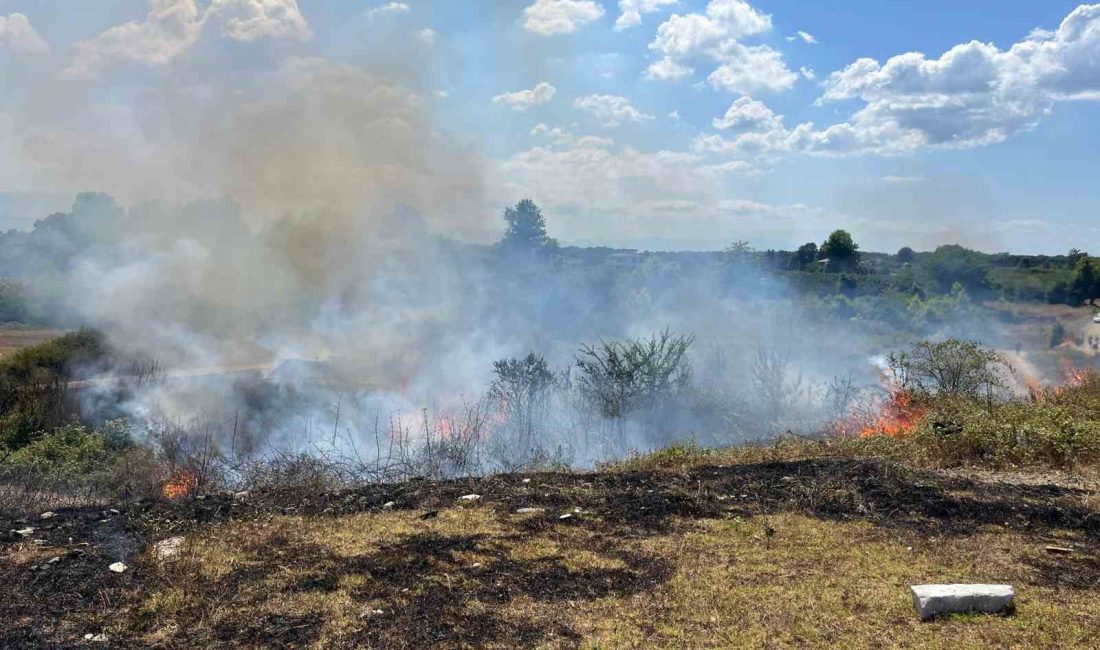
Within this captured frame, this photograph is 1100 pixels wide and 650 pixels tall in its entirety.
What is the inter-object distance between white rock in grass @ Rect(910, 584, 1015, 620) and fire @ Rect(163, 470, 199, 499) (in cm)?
695

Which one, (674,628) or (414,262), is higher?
(414,262)

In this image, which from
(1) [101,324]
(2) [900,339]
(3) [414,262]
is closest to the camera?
(1) [101,324]

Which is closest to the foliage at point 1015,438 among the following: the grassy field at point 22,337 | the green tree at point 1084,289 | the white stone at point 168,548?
the white stone at point 168,548

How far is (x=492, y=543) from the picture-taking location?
557cm

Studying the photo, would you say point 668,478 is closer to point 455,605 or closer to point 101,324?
point 455,605

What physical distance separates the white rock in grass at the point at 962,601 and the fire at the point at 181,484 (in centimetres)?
695

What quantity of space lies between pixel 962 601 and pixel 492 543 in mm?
3226

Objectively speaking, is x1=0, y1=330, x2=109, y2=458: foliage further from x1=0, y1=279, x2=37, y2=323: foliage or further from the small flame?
the small flame

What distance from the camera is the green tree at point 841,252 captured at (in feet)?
135

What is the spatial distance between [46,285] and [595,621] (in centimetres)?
3152

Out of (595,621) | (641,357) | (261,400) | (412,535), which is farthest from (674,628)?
(261,400)

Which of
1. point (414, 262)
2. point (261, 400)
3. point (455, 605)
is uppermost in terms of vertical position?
point (414, 262)

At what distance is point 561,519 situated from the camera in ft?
20.2

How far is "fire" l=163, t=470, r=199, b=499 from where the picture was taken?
7759mm
